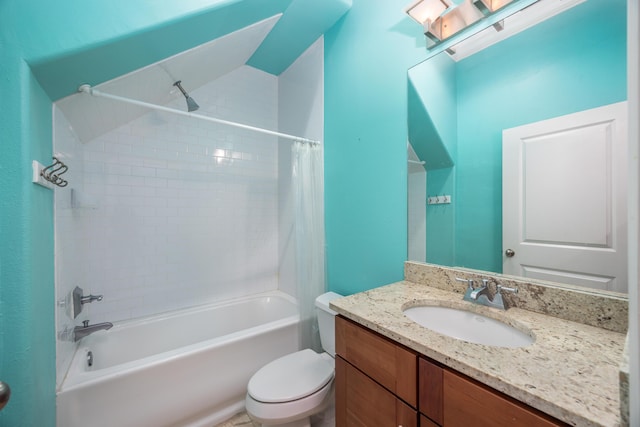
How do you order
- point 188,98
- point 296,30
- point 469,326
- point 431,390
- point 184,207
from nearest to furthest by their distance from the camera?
1. point 431,390
2. point 469,326
3. point 188,98
4. point 296,30
5. point 184,207

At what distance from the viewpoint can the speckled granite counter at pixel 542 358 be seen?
1.72 feet

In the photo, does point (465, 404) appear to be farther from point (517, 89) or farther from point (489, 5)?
point (489, 5)

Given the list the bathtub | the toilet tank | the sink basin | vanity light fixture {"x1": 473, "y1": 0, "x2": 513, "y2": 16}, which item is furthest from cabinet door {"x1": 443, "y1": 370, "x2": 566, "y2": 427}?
vanity light fixture {"x1": 473, "y1": 0, "x2": 513, "y2": 16}

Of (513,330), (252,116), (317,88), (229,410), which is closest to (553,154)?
(513,330)

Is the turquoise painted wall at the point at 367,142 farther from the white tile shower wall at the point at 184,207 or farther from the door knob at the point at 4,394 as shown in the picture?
the door knob at the point at 4,394

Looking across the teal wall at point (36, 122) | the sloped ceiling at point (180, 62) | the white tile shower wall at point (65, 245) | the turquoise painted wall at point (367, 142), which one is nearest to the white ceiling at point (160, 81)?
the sloped ceiling at point (180, 62)

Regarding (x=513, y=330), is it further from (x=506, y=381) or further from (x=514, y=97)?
(x=514, y=97)

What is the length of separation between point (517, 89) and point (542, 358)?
1.06 meters

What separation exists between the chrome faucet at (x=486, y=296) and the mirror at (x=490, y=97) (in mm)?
124

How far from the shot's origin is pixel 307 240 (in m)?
2.04

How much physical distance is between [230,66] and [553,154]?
2.49 metres

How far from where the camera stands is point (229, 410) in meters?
1.69

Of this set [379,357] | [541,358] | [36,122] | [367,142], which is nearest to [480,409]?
[541,358]

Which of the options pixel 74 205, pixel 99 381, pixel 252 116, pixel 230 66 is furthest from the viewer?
pixel 252 116
